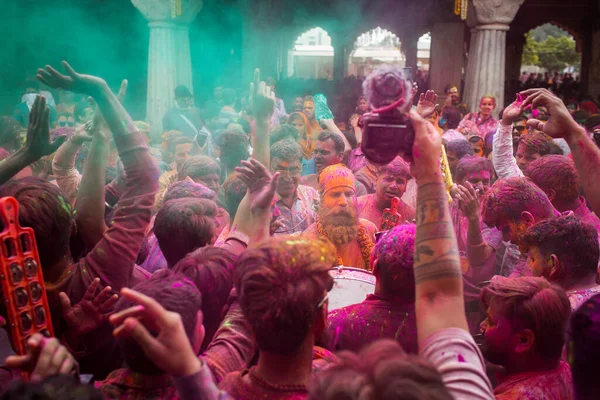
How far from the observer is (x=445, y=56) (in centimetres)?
1689

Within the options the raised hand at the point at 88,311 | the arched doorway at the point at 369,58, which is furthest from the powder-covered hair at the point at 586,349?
the arched doorway at the point at 369,58

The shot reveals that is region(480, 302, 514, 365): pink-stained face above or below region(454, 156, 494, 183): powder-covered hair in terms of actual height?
below

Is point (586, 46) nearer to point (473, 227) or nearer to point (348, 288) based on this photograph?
point (473, 227)

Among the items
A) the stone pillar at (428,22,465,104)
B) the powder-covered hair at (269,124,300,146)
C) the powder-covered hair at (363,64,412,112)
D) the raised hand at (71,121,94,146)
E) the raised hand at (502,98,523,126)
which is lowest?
the powder-covered hair at (269,124,300,146)

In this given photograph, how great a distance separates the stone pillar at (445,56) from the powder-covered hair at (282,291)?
1528 centimetres

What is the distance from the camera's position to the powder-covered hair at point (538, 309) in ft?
7.14

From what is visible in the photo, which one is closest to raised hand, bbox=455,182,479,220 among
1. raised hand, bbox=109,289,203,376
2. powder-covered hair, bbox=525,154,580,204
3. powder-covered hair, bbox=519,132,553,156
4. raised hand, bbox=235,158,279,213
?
powder-covered hair, bbox=525,154,580,204

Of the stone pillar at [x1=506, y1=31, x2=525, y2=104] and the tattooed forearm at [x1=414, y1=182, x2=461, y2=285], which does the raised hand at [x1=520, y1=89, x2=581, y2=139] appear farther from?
the stone pillar at [x1=506, y1=31, x2=525, y2=104]

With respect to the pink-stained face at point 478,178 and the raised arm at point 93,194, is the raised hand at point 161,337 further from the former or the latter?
the pink-stained face at point 478,178

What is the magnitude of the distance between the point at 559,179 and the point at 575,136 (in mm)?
1131

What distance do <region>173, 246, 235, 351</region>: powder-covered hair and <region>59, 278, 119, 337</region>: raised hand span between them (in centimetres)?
28

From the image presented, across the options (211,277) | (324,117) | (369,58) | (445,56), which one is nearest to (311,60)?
(369,58)

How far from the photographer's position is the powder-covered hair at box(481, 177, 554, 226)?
3.47 metres

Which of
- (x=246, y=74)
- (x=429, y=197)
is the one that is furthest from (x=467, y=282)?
(x=246, y=74)
